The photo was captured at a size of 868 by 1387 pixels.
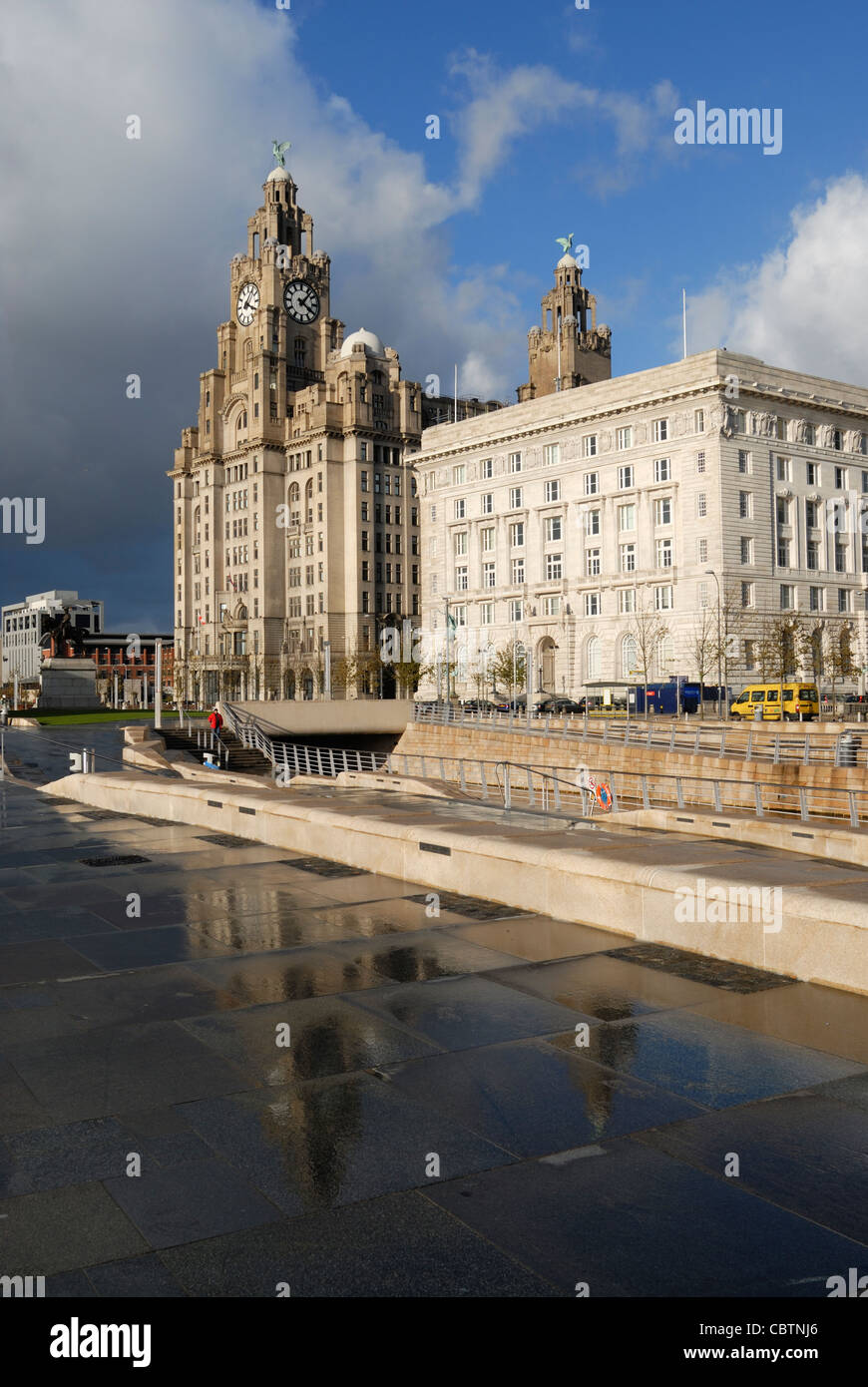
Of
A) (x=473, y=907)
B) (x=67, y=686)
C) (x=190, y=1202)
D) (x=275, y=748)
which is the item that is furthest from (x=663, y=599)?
(x=190, y=1202)

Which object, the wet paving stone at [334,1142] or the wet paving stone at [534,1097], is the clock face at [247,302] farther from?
the wet paving stone at [334,1142]

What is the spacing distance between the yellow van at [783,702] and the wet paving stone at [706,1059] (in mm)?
44095

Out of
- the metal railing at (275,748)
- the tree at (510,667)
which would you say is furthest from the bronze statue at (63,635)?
the tree at (510,667)

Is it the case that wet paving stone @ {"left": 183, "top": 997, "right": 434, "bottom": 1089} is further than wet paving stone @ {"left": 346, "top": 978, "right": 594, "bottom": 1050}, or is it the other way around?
wet paving stone @ {"left": 346, "top": 978, "right": 594, "bottom": 1050}

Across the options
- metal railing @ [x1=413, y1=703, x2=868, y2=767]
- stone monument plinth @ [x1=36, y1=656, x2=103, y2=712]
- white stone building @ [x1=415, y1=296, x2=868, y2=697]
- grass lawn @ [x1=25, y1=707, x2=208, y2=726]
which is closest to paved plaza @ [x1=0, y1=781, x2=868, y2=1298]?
metal railing @ [x1=413, y1=703, x2=868, y2=767]

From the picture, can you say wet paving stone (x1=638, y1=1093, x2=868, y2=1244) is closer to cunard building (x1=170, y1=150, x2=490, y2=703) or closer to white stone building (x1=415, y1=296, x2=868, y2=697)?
white stone building (x1=415, y1=296, x2=868, y2=697)

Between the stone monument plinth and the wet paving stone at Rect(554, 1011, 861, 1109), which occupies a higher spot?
the stone monument plinth

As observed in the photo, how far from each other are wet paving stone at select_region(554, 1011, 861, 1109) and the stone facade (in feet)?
201

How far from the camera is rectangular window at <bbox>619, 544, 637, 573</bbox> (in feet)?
256

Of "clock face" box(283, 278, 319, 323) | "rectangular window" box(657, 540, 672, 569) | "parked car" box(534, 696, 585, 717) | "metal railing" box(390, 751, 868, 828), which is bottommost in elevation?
"metal railing" box(390, 751, 868, 828)

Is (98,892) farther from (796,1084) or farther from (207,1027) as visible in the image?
(796,1084)

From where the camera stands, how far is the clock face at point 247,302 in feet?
427

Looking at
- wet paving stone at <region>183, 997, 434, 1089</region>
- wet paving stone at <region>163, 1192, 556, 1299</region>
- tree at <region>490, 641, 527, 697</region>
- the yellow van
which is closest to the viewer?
wet paving stone at <region>163, 1192, 556, 1299</region>

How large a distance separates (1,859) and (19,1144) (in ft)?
29.8
